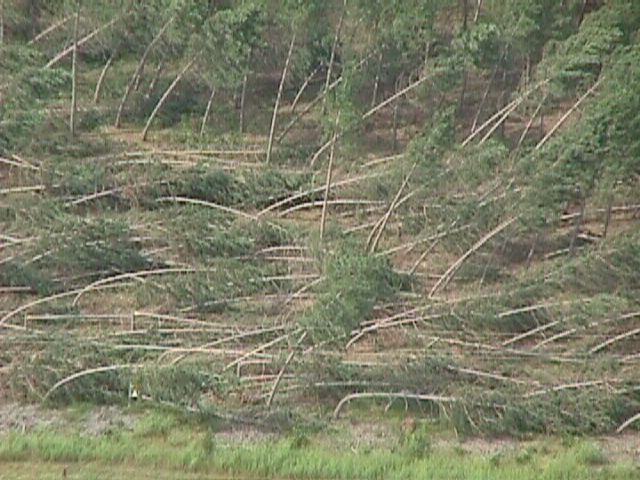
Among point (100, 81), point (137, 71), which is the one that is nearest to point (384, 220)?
point (137, 71)

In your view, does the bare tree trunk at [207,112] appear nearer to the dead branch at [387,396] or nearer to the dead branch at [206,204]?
the dead branch at [206,204]

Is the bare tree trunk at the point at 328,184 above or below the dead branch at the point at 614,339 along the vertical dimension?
above

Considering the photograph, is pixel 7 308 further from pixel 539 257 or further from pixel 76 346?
pixel 539 257

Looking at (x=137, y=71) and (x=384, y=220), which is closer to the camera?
(x=384, y=220)

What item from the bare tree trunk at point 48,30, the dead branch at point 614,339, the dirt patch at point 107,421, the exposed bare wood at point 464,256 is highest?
the bare tree trunk at point 48,30

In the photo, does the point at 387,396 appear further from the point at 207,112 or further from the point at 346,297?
the point at 207,112

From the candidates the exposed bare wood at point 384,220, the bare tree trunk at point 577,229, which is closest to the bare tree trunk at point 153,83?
the exposed bare wood at point 384,220

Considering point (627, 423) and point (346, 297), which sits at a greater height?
point (346, 297)

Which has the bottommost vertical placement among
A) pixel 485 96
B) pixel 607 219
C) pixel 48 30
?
pixel 607 219

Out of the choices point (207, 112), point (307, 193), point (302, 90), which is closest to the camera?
point (307, 193)
